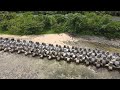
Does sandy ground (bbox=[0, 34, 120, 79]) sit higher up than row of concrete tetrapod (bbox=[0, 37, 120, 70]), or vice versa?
row of concrete tetrapod (bbox=[0, 37, 120, 70])

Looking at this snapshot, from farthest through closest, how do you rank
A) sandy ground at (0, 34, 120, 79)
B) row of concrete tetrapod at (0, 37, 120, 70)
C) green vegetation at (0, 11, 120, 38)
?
1. green vegetation at (0, 11, 120, 38)
2. row of concrete tetrapod at (0, 37, 120, 70)
3. sandy ground at (0, 34, 120, 79)

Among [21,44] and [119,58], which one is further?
[21,44]

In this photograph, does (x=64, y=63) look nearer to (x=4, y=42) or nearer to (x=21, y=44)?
(x=21, y=44)

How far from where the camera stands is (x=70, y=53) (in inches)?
202

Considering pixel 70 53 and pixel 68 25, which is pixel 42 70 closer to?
pixel 70 53

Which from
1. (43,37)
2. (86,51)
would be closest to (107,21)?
(43,37)

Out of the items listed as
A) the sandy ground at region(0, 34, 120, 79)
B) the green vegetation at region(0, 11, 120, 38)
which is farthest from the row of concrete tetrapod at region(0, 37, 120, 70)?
the green vegetation at region(0, 11, 120, 38)

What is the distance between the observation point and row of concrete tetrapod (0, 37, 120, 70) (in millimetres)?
4668

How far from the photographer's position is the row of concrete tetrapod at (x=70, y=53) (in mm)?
4668

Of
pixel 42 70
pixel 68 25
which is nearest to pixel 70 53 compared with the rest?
pixel 42 70

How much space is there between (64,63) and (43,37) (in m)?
2.53

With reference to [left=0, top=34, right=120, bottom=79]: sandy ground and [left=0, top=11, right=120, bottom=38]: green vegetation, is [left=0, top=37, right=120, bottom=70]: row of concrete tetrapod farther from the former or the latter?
[left=0, top=11, right=120, bottom=38]: green vegetation

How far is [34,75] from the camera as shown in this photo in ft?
14.6

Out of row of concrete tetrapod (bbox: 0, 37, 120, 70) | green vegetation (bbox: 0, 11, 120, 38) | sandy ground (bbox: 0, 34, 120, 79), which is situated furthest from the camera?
green vegetation (bbox: 0, 11, 120, 38)
